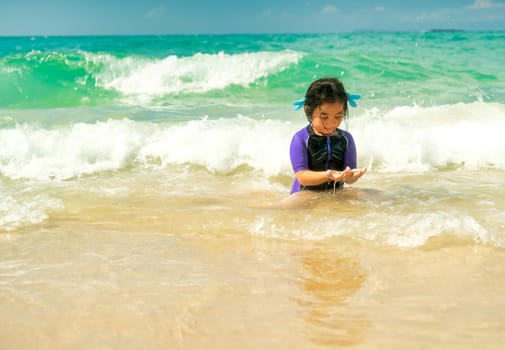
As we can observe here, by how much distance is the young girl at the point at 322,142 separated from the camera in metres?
3.63

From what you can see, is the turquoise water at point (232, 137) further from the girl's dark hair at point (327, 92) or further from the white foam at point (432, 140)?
the girl's dark hair at point (327, 92)

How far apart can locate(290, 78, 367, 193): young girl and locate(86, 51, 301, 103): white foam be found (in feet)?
33.6

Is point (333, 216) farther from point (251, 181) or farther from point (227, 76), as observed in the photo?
point (227, 76)

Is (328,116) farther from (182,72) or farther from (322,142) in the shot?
(182,72)

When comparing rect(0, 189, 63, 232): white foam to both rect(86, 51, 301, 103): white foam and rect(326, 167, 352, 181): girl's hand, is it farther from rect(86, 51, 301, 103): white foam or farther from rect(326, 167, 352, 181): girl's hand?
rect(86, 51, 301, 103): white foam

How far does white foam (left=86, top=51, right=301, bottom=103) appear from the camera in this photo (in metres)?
14.8

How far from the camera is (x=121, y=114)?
1006 cm

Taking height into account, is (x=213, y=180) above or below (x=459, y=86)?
below

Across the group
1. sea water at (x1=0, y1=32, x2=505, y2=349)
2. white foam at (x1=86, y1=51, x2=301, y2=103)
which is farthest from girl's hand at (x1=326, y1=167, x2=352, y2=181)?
white foam at (x1=86, y1=51, x2=301, y2=103)

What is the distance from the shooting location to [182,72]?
52.1 feet

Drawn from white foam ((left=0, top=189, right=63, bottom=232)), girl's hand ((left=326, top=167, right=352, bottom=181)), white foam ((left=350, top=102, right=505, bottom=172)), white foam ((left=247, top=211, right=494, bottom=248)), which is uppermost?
girl's hand ((left=326, top=167, right=352, bottom=181))

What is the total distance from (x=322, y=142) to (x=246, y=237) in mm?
1106

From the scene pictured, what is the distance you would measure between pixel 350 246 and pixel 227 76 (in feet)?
42.6

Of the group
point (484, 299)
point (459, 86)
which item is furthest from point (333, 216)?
point (459, 86)
